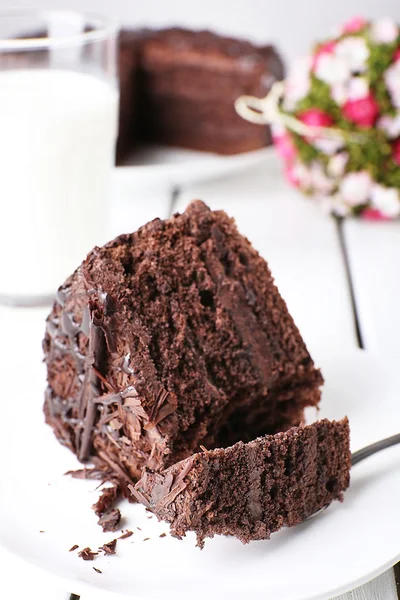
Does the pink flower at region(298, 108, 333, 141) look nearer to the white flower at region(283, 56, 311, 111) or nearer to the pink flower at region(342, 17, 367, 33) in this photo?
the white flower at region(283, 56, 311, 111)

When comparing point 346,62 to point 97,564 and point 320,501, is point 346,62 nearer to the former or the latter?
point 320,501

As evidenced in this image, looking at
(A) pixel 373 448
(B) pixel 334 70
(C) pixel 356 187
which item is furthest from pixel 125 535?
(B) pixel 334 70

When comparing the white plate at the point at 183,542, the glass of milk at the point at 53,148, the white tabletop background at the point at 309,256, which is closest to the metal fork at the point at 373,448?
the white plate at the point at 183,542

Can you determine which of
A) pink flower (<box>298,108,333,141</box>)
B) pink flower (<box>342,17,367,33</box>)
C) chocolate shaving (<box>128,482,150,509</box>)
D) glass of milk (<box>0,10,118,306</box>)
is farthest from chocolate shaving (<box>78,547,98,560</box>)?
pink flower (<box>342,17,367,33</box>)

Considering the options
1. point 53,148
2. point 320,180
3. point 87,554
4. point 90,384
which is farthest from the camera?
point 320,180

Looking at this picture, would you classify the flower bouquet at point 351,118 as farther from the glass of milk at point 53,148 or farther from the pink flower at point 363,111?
the glass of milk at point 53,148

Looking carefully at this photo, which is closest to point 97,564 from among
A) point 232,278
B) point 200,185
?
point 232,278

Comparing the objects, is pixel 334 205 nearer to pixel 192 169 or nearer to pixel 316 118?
pixel 316 118
